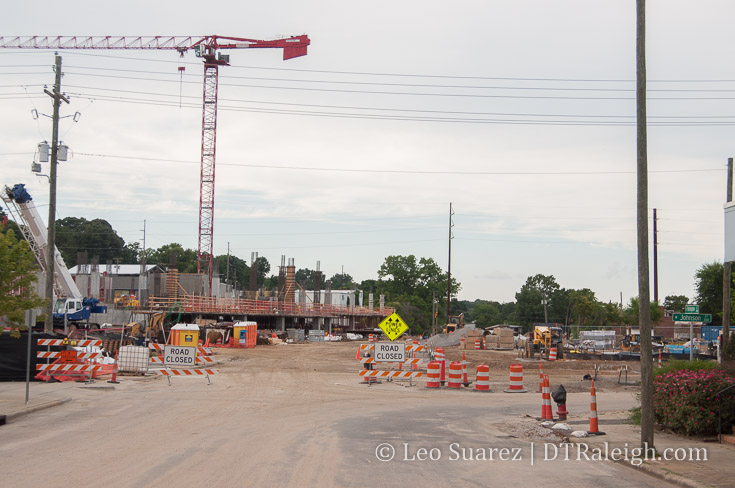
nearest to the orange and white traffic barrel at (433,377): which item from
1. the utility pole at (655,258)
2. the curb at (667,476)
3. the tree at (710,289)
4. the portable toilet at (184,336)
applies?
the curb at (667,476)

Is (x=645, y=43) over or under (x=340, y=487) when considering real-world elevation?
over

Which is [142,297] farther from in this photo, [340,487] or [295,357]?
[340,487]

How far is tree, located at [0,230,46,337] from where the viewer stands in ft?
58.3

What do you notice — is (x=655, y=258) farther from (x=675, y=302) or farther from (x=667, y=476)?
(x=675, y=302)

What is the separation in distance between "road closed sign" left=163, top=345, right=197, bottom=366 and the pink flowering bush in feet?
52.9

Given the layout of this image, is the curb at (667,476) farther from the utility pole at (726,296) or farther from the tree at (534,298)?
the tree at (534,298)

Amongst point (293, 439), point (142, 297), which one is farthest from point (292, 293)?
point (293, 439)

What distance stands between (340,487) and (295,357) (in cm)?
3418

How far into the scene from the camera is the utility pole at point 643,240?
1191cm

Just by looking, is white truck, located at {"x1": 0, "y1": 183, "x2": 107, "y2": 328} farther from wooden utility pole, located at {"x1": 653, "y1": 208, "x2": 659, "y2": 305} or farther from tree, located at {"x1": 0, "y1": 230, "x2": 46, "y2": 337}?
wooden utility pole, located at {"x1": 653, "y1": 208, "x2": 659, "y2": 305}

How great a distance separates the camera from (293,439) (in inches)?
504

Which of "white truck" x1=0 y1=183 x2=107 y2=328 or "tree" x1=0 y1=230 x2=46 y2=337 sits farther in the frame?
"white truck" x1=0 y1=183 x2=107 y2=328

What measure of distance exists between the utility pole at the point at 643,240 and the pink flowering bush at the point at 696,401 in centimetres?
188

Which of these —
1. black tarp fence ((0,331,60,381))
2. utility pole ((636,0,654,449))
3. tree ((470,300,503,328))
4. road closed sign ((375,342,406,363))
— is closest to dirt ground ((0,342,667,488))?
road closed sign ((375,342,406,363))
